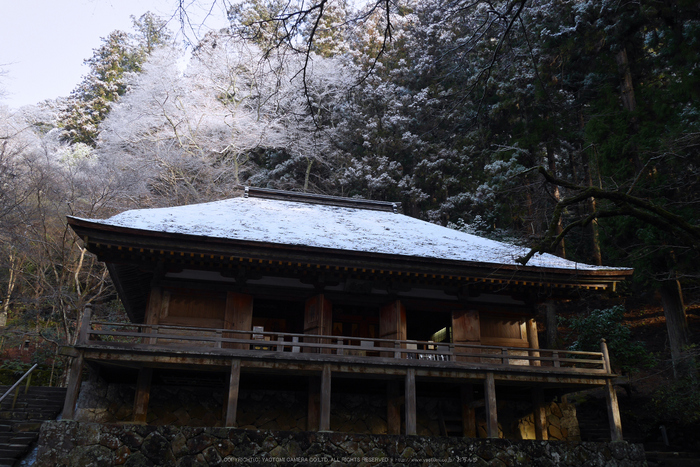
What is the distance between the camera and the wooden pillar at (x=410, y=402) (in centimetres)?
1089

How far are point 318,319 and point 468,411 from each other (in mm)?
4545

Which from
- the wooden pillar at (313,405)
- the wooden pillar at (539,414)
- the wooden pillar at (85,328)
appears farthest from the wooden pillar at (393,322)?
the wooden pillar at (85,328)

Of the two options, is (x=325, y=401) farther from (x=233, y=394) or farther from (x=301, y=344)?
(x=233, y=394)

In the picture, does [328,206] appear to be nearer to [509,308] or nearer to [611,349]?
[509,308]

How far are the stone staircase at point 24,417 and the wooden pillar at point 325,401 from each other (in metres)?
6.13

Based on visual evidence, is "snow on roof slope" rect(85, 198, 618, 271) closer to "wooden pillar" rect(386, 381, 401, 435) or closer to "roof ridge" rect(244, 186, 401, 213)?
"roof ridge" rect(244, 186, 401, 213)

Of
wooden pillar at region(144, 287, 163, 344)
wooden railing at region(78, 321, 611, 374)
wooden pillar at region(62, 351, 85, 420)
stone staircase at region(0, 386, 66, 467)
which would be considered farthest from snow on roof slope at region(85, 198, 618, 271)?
stone staircase at region(0, 386, 66, 467)

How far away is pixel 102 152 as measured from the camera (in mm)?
29188

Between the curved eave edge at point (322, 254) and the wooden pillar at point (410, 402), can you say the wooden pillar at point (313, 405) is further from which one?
the curved eave edge at point (322, 254)

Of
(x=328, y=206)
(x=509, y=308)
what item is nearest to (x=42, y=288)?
(x=328, y=206)

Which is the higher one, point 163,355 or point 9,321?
point 9,321

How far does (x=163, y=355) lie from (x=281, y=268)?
10.3ft

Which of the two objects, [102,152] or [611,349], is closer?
[611,349]

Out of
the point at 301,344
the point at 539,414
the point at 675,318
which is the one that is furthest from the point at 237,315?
the point at 675,318
